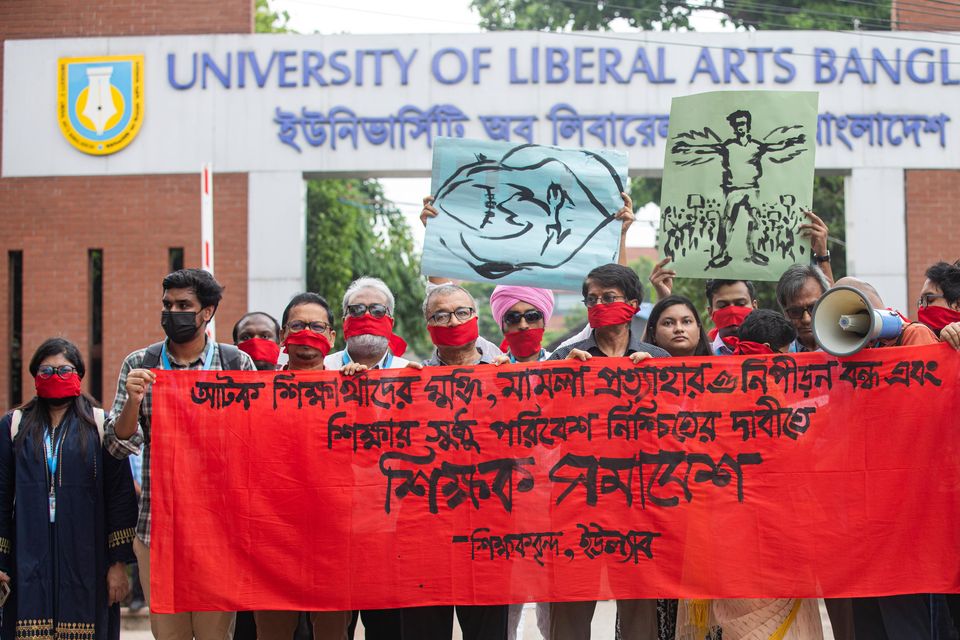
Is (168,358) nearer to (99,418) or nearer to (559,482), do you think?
(99,418)

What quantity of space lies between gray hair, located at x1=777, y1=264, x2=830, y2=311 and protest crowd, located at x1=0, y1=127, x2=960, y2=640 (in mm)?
17

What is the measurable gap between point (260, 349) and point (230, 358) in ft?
3.14

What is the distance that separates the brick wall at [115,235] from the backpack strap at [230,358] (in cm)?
540

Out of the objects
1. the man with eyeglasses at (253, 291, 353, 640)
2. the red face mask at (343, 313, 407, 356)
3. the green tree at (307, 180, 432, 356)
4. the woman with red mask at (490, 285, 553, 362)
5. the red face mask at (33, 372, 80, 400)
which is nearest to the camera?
the man with eyeglasses at (253, 291, 353, 640)

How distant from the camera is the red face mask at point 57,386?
5.41 metres

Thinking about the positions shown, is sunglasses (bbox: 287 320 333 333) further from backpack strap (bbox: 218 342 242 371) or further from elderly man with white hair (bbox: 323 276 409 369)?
backpack strap (bbox: 218 342 242 371)


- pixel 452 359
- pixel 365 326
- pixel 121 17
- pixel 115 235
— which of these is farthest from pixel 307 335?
pixel 121 17

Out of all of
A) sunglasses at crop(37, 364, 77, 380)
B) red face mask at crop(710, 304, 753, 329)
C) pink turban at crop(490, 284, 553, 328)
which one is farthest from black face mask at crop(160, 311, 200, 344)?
red face mask at crop(710, 304, 753, 329)

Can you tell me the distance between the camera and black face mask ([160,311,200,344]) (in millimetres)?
5090

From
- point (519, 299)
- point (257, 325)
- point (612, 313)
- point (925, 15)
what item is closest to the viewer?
point (612, 313)

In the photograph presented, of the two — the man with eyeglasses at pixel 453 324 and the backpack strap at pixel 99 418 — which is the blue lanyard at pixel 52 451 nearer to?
the backpack strap at pixel 99 418

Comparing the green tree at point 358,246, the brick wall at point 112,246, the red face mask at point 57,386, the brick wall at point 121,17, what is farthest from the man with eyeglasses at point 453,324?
the green tree at point 358,246

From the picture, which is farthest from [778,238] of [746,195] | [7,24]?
[7,24]

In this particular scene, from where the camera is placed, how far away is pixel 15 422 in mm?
5461
